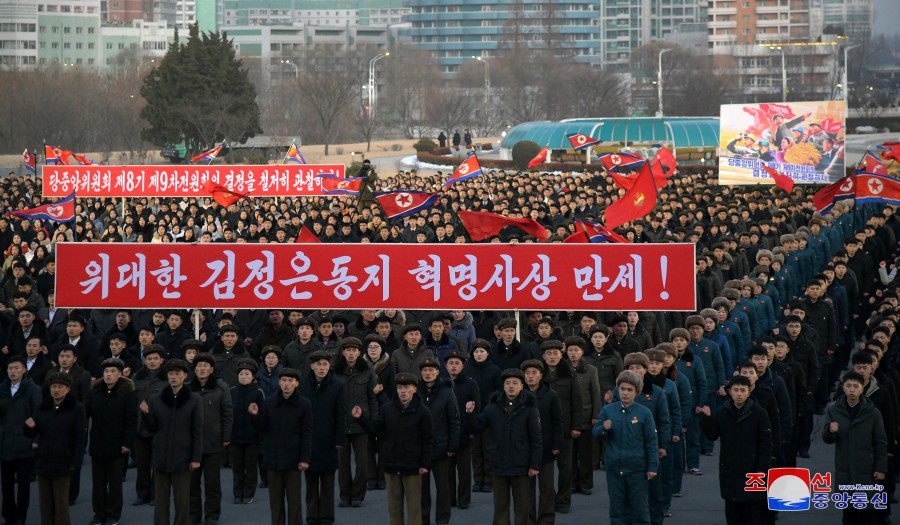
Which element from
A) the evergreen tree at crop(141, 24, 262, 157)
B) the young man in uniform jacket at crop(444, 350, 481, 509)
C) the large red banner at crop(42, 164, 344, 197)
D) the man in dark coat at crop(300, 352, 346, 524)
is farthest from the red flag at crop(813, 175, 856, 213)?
the evergreen tree at crop(141, 24, 262, 157)

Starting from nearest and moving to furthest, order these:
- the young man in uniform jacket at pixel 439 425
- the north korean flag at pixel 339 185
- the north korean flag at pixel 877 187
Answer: the young man in uniform jacket at pixel 439 425 < the north korean flag at pixel 877 187 < the north korean flag at pixel 339 185

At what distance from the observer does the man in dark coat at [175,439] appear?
10.2 metres

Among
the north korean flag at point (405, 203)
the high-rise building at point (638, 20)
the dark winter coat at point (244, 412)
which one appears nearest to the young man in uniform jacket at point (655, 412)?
the dark winter coat at point (244, 412)

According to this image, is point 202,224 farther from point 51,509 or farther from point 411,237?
point 51,509

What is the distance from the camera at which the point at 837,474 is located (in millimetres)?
9883

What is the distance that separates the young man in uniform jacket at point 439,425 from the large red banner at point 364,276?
58.1 inches

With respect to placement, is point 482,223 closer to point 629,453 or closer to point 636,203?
point 636,203

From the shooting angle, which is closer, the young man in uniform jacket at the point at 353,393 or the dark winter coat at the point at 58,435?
the dark winter coat at the point at 58,435

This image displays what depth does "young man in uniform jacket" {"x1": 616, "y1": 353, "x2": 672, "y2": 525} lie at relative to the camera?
33.3 ft

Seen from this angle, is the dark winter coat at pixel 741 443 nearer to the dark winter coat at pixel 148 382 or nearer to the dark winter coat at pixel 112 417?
the dark winter coat at pixel 112 417

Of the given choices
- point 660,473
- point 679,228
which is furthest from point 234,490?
point 679,228

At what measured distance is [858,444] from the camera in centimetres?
979

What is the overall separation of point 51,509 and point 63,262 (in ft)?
8.19

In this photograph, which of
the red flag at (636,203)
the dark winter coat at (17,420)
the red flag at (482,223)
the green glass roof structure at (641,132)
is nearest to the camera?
the dark winter coat at (17,420)
